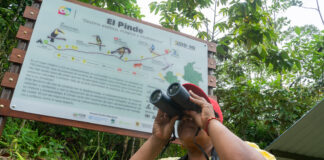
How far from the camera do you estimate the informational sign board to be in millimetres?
1888

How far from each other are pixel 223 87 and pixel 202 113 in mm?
4260

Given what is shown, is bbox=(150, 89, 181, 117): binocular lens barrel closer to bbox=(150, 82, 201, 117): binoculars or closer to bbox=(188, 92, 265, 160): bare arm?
bbox=(150, 82, 201, 117): binoculars

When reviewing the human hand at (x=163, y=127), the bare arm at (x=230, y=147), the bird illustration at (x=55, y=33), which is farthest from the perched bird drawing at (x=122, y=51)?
the bare arm at (x=230, y=147)

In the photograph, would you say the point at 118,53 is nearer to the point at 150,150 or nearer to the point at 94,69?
the point at 94,69

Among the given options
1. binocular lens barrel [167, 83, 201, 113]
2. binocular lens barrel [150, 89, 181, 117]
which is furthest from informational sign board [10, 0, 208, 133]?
binocular lens barrel [167, 83, 201, 113]

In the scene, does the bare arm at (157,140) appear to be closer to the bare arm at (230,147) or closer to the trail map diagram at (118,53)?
the bare arm at (230,147)

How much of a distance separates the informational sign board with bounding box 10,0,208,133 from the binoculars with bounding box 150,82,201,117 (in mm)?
726

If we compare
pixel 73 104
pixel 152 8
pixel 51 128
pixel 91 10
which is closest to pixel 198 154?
pixel 73 104

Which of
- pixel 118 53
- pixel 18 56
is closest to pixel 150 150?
pixel 118 53

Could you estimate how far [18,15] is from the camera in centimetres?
311

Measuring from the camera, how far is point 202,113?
1263 millimetres

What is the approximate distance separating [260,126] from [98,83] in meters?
5.04

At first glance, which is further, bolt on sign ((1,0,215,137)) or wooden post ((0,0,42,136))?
bolt on sign ((1,0,215,137))

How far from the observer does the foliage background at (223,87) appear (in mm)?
2873
